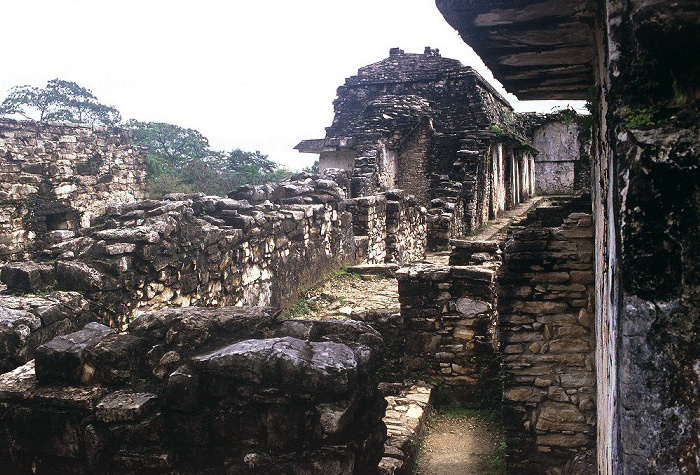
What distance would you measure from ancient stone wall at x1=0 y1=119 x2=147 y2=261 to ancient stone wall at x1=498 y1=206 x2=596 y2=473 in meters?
8.51

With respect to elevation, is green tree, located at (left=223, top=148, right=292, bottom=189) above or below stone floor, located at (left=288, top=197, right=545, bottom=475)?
above

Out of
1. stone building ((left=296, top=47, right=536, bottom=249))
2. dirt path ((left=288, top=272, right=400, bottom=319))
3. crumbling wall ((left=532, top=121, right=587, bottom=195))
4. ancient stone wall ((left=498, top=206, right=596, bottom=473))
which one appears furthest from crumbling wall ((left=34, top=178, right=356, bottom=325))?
crumbling wall ((left=532, top=121, right=587, bottom=195))

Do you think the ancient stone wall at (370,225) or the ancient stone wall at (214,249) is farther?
the ancient stone wall at (370,225)

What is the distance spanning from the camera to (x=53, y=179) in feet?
38.6

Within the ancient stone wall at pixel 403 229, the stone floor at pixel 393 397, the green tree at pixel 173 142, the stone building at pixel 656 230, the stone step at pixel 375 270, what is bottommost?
the stone floor at pixel 393 397

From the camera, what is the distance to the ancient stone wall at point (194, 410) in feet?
8.90

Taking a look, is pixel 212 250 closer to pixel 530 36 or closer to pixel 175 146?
pixel 530 36

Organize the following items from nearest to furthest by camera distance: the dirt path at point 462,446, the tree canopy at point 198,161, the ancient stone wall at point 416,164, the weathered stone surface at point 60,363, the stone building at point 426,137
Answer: the weathered stone surface at point 60,363 → the dirt path at point 462,446 → the stone building at point 426,137 → the ancient stone wall at point 416,164 → the tree canopy at point 198,161

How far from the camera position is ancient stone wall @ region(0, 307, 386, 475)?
2.71 meters

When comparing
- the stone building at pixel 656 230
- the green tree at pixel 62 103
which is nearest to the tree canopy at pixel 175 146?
the green tree at pixel 62 103

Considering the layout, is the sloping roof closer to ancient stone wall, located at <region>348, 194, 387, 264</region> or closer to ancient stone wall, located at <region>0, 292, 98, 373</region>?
ancient stone wall, located at <region>0, 292, 98, 373</region>

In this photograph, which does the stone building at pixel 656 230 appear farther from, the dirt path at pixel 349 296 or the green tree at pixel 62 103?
the green tree at pixel 62 103

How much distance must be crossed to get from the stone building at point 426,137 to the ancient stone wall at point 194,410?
557 inches

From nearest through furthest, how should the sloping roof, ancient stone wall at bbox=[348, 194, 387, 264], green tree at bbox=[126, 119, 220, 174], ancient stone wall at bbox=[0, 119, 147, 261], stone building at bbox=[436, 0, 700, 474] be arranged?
stone building at bbox=[436, 0, 700, 474] < the sloping roof < ancient stone wall at bbox=[0, 119, 147, 261] < ancient stone wall at bbox=[348, 194, 387, 264] < green tree at bbox=[126, 119, 220, 174]
